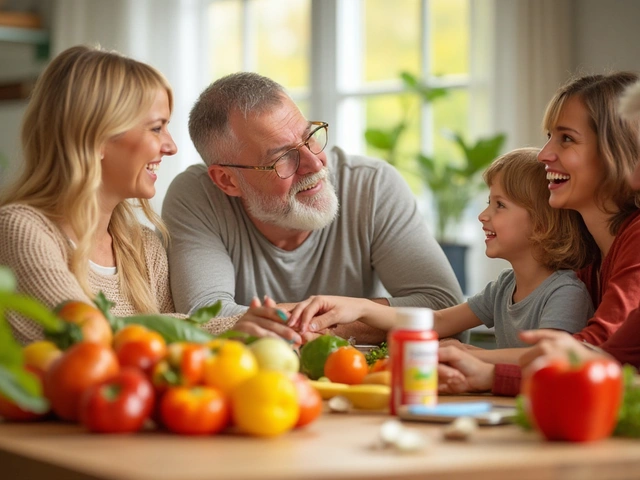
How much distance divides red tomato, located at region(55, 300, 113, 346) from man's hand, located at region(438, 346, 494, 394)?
601 millimetres

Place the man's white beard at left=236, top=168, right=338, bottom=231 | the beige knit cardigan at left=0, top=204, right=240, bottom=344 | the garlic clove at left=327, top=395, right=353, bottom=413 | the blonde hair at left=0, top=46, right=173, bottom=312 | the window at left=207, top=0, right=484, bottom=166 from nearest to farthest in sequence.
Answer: the garlic clove at left=327, top=395, right=353, bottom=413 → the beige knit cardigan at left=0, top=204, right=240, bottom=344 → the blonde hair at left=0, top=46, right=173, bottom=312 → the man's white beard at left=236, top=168, right=338, bottom=231 → the window at left=207, top=0, right=484, bottom=166

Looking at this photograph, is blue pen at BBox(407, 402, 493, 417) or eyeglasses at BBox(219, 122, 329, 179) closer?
blue pen at BBox(407, 402, 493, 417)

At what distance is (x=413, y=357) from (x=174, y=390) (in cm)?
35

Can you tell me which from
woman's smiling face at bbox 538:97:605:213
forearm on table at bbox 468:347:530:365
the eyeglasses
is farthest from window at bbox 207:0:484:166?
forearm on table at bbox 468:347:530:365

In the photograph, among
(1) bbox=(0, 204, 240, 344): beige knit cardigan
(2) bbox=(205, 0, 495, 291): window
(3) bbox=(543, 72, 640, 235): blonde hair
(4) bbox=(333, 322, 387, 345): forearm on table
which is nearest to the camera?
(1) bbox=(0, 204, 240, 344): beige knit cardigan

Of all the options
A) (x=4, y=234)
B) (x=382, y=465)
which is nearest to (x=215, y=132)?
(x=4, y=234)

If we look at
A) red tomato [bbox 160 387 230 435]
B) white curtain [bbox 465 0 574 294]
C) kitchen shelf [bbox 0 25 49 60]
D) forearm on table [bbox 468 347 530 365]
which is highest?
kitchen shelf [bbox 0 25 49 60]

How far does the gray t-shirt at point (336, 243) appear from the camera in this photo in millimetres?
2713

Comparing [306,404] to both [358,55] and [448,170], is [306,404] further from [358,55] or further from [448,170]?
[358,55]

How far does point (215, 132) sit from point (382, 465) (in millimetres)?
1937

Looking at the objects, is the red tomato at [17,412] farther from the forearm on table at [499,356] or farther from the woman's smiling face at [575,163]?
the woman's smiling face at [575,163]

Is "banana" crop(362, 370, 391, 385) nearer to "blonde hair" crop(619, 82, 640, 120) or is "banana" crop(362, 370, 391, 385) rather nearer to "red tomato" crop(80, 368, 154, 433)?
"red tomato" crop(80, 368, 154, 433)

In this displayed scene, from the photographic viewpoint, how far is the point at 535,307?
2.14 m

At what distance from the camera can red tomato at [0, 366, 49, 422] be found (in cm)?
129
